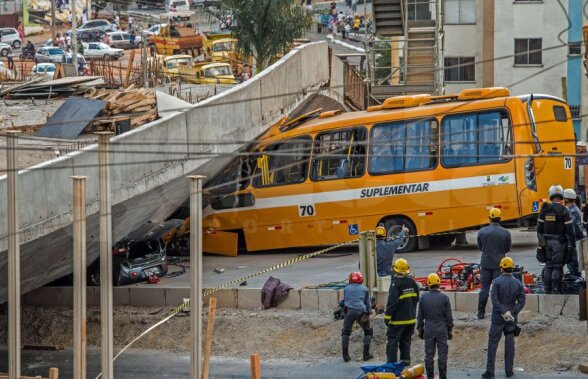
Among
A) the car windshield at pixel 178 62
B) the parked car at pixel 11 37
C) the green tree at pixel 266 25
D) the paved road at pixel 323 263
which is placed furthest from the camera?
the parked car at pixel 11 37

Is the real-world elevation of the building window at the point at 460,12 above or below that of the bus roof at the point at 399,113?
above

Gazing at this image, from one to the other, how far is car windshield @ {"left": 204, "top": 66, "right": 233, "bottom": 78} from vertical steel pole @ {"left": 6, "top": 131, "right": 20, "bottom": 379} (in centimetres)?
2920

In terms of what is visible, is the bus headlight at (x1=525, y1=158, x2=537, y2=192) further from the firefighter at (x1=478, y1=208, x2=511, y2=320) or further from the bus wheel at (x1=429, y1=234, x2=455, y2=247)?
the firefighter at (x1=478, y1=208, x2=511, y2=320)

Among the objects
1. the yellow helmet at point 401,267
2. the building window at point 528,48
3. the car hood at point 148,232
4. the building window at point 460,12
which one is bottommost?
the car hood at point 148,232

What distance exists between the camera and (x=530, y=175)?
24.1 m

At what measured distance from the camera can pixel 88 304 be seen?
23.3 m

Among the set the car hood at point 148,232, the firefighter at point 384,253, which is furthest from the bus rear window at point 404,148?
the car hood at point 148,232

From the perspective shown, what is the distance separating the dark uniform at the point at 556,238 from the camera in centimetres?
1911

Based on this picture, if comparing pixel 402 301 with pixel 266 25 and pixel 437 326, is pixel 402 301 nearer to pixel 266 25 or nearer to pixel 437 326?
pixel 437 326

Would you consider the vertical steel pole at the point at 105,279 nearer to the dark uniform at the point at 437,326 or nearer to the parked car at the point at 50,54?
the dark uniform at the point at 437,326

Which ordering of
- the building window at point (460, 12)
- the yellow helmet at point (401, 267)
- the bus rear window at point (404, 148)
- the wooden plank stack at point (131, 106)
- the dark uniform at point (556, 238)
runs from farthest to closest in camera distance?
the building window at point (460, 12)
the bus rear window at point (404, 148)
the wooden plank stack at point (131, 106)
the dark uniform at point (556, 238)
the yellow helmet at point (401, 267)

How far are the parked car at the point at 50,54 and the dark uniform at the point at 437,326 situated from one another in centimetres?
4463

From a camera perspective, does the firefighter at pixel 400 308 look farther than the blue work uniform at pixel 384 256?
No

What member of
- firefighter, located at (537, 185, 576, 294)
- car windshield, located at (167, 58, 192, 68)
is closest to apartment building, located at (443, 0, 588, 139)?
car windshield, located at (167, 58, 192, 68)
